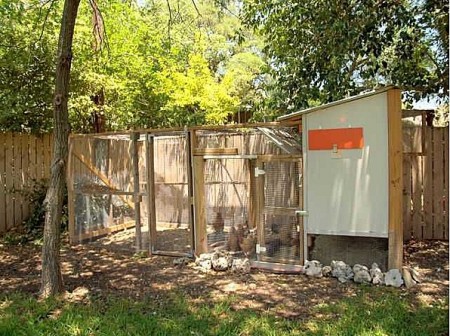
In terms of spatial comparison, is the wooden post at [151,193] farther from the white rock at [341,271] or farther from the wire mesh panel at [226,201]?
the white rock at [341,271]

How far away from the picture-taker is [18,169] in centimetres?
766

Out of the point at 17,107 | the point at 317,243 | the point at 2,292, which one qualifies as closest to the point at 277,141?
the point at 317,243

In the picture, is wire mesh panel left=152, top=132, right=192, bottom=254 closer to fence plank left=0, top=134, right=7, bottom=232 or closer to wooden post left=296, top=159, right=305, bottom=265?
wooden post left=296, top=159, right=305, bottom=265

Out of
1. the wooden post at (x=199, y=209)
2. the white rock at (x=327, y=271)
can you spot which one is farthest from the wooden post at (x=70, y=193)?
the white rock at (x=327, y=271)

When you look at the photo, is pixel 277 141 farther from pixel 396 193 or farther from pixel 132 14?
pixel 132 14

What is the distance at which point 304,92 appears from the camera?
587cm

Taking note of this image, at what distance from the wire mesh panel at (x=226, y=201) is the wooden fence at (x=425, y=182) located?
96.5 inches

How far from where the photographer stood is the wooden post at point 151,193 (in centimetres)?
604

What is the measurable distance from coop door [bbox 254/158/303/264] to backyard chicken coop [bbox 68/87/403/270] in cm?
1

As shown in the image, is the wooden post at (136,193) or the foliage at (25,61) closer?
the wooden post at (136,193)

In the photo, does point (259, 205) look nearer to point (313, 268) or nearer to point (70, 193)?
point (313, 268)

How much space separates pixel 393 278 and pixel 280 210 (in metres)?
1.40

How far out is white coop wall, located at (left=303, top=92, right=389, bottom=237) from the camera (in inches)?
182

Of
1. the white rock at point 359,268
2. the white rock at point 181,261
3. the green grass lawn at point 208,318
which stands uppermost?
the white rock at point 359,268
